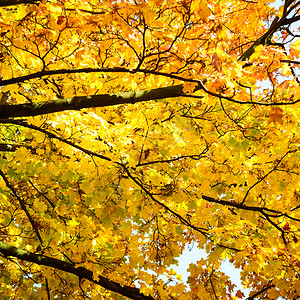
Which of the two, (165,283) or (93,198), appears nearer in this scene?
(93,198)

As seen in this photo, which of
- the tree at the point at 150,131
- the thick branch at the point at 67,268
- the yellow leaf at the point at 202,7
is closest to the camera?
the yellow leaf at the point at 202,7

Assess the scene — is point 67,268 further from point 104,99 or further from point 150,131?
point 104,99

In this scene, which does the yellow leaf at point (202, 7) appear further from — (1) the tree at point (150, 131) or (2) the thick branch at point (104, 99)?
(2) the thick branch at point (104, 99)

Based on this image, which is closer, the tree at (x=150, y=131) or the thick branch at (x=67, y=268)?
the tree at (x=150, y=131)

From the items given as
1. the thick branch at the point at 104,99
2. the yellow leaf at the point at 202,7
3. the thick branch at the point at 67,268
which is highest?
the yellow leaf at the point at 202,7

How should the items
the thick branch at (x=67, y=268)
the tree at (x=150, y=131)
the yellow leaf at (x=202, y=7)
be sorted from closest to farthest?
the yellow leaf at (x=202, y=7)
the tree at (x=150, y=131)
the thick branch at (x=67, y=268)

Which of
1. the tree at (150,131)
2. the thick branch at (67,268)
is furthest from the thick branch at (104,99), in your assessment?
the thick branch at (67,268)

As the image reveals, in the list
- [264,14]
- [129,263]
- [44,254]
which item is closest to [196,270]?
[129,263]

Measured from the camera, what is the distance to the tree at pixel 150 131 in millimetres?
2564

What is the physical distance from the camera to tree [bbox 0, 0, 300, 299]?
2.56 meters

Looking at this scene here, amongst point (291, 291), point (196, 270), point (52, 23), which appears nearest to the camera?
point (52, 23)

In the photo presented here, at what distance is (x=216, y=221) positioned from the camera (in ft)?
13.4

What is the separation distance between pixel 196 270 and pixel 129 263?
1388 millimetres

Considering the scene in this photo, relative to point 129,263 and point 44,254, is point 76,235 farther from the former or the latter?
point 129,263
